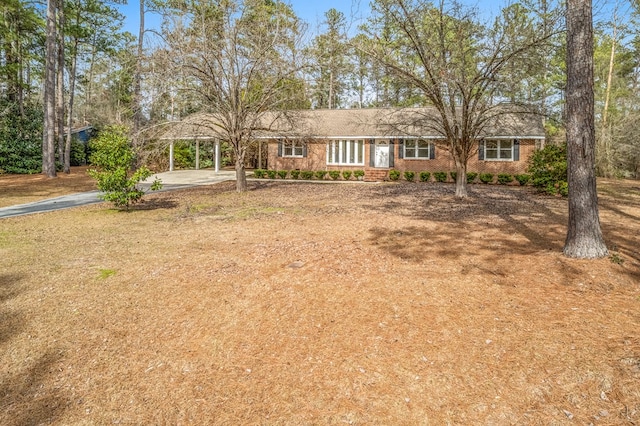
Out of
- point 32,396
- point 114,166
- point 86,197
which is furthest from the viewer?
point 86,197

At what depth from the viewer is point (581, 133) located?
19.0 ft

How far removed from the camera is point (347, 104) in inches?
1574

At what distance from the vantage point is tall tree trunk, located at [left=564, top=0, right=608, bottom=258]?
574 centimetres

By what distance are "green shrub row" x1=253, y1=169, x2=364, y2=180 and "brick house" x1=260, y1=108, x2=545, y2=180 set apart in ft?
3.11

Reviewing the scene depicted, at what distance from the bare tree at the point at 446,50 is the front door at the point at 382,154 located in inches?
422

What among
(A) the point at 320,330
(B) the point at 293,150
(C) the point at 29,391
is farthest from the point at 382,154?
(C) the point at 29,391

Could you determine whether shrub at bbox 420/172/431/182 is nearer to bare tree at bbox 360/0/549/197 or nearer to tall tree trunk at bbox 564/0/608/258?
bare tree at bbox 360/0/549/197

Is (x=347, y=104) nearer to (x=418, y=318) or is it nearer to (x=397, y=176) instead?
(x=397, y=176)

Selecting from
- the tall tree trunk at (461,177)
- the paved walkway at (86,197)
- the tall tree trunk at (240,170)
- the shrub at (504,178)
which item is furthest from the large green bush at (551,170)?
the paved walkway at (86,197)

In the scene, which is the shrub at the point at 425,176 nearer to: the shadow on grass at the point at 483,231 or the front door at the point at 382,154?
the front door at the point at 382,154

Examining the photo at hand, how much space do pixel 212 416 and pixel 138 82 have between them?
15.5 meters

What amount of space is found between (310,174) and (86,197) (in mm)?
12001

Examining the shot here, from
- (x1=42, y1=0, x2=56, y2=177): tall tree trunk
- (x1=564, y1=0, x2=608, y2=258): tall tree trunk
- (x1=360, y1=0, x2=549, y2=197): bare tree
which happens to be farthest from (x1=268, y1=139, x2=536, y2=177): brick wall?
(x1=564, y1=0, x2=608, y2=258): tall tree trunk

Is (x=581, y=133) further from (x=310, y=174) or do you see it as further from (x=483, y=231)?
(x=310, y=174)
